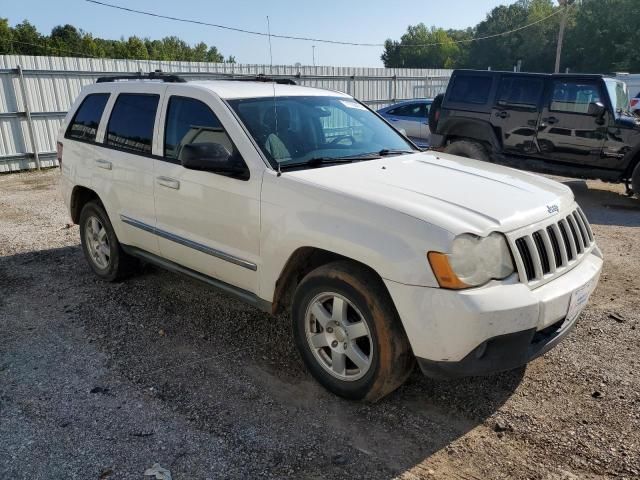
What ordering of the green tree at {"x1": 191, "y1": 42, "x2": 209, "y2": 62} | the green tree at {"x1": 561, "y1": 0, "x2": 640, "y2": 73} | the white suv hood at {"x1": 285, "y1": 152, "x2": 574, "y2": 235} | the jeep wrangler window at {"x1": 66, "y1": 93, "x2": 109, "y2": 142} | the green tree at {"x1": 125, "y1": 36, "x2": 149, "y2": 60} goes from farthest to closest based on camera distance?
the green tree at {"x1": 191, "y1": 42, "x2": 209, "y2": 62}, the green tree at {"x1": 125, "y1": 36, "x2": 149, "y2": 60}, the green tree at {"x1": 561, "y1": 0, "x2": 640, "y2": 73}, the jeep wrangler window at {"x1": 66, "y1": 93, "x2": 109, "y2": 142}, the white suv hood at {"x1": 285, "y1": 152, "x2": 574, "y2": 235}

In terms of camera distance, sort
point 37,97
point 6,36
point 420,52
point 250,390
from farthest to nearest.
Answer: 1. point 420,52
2. point 6,36
3. point 37,97
4. point 250,390

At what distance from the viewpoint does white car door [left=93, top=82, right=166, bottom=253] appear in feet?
14.8

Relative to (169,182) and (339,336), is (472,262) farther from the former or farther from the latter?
(169,182)

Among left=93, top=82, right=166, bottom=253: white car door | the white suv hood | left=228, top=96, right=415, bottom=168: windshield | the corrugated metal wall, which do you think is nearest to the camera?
the white suv hood

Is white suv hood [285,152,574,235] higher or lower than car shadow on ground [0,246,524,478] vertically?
higher

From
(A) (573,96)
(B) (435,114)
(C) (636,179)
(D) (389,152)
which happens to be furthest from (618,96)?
(D) (389,152)

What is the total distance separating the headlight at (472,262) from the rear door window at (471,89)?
7688 mm

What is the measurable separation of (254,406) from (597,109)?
7920mm

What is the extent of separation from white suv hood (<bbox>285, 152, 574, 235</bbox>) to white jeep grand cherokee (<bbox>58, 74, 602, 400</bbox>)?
15mm

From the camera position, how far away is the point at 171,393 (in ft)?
11.5

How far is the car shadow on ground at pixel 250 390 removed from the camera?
115 inches

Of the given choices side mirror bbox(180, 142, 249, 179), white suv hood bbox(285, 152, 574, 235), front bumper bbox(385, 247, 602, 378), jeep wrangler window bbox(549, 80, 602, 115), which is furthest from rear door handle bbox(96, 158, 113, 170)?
jeep wrangler window bbox(549, 80, 602, 115)

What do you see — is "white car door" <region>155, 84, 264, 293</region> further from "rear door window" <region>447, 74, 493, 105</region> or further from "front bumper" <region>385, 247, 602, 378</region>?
"rear door window" <region>447, 74, 493, 105</region>

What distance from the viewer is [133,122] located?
4719 mm
